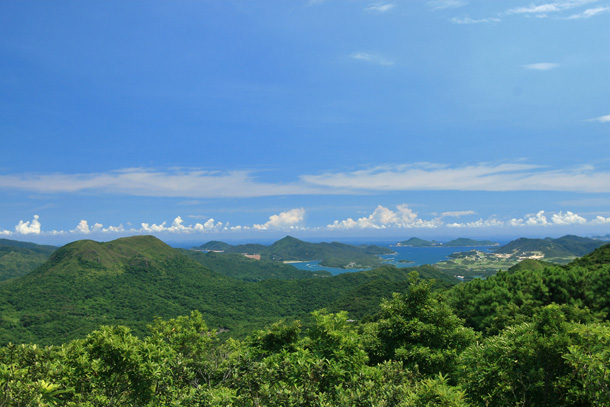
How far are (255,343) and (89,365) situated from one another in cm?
807

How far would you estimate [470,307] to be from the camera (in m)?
40.8

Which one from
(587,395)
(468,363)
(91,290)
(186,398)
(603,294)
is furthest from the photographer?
(91,290)

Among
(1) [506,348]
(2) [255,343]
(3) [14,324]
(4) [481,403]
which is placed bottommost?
(3) [14,324]

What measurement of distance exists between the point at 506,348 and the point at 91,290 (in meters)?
227

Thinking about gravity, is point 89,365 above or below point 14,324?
above

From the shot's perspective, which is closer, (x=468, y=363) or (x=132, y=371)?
(x=468, y=363)

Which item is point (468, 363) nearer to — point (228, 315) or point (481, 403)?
point (481, 403)

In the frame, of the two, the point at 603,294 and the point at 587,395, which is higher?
the point at 587,395

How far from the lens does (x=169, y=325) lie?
1808cm

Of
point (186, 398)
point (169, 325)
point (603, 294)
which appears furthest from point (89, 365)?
point (603, 294)

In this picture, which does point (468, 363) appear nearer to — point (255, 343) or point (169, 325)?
point (255, 343)

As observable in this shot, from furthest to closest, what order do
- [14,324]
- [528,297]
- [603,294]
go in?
1. [14,324]
2. [528,297]
3. [603,294]

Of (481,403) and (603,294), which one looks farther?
(603,294)

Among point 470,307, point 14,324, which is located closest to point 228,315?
point 14,324
